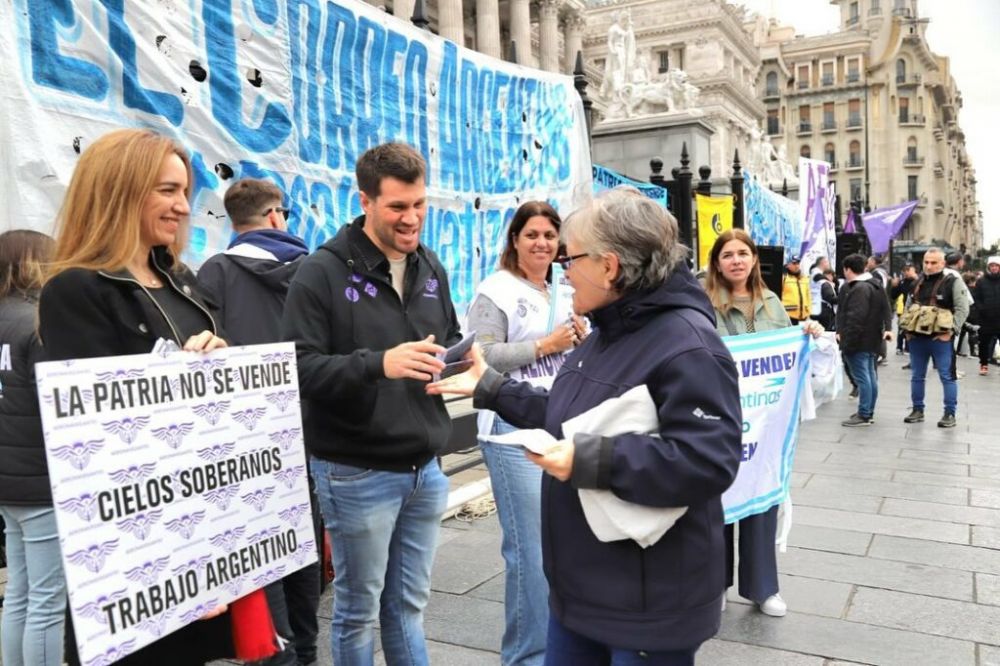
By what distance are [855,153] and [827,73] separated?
1224cm

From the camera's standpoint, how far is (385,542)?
8.74ft

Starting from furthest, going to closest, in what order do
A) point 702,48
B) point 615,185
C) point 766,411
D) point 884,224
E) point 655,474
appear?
point 702,48, point 884,224, point 615,185, point 766,411, point 655,474

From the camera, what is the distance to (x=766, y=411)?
13.1 feet

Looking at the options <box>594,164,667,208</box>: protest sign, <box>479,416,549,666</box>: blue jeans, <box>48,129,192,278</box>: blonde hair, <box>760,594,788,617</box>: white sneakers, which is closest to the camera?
<box>48,129,192,278</box>: blonde hair

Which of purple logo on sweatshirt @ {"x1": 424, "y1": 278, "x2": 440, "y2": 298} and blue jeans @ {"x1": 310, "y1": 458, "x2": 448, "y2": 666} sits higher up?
purple logo on sweatshirt @ {"x1": 424, "y1": 278, "x2": 440, "y2": 298}

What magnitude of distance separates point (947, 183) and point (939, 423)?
105 meters

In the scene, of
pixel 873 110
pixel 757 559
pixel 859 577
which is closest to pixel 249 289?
pixel 757 559

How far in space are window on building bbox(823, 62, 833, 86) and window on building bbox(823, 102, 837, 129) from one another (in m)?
3.60

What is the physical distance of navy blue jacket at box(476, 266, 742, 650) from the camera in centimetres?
191

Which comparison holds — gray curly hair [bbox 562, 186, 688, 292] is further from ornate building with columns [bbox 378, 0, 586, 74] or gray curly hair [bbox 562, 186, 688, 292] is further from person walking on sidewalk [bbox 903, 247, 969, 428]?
ornate building with columns [bbox 378, 0, 586, 74]

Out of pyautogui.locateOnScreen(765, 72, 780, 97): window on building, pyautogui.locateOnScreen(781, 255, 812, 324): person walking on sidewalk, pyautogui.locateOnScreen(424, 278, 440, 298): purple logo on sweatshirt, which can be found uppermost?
pyautogui.locateOnScreen(765, 72, 780, 97): window on building

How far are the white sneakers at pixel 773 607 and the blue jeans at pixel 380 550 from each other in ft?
6.49

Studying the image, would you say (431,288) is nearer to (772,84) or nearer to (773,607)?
(773,607)

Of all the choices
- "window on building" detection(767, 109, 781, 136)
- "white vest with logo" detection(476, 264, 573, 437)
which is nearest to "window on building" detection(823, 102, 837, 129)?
"window on building" detection(767, 109, 781, 136)
